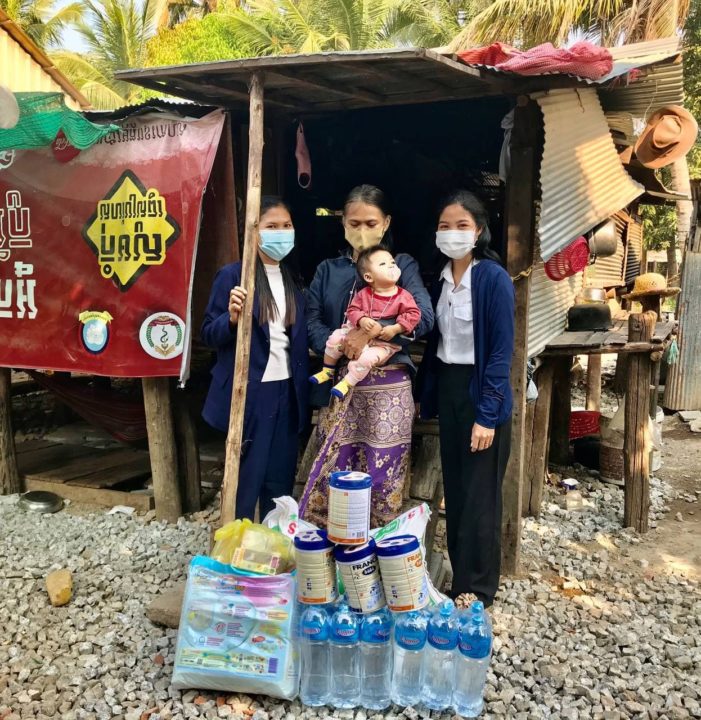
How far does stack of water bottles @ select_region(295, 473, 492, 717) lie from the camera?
2.94 meters

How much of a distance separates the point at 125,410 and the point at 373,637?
3661 mm

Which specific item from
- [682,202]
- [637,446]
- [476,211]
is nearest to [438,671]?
[476,211]

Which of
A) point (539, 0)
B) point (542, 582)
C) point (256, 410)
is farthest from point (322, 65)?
point (539, 0)

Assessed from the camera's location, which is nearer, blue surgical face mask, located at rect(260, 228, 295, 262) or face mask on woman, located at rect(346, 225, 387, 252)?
face mask on woman, located at rect(346, 225, 387, 252)

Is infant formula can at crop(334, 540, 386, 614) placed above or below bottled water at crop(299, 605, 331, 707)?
above

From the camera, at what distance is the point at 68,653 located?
11.8 ft

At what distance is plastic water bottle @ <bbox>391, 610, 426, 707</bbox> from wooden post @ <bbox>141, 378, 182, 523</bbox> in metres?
2.89

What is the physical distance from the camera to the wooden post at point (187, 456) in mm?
5602

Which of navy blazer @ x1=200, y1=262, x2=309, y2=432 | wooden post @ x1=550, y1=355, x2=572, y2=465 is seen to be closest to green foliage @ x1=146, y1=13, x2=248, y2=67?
wooden post @ x1=550, y1=355, x2=572, y2=465

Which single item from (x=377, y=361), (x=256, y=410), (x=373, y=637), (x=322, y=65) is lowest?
(x=373, y=637)

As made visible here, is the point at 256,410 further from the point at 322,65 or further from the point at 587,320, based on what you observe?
the point at 587,320

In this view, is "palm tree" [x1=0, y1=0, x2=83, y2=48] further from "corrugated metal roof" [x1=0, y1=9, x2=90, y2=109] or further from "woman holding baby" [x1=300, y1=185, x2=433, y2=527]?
"woman holding baby" [x1=300, y1=185, x2=433, y2=527]

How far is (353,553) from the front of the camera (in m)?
2.96

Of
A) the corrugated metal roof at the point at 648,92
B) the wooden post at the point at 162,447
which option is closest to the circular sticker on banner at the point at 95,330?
the wooden post at the point at 162,447
